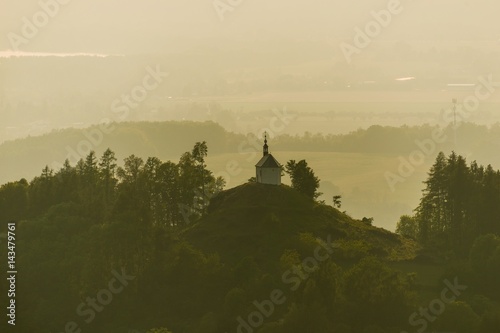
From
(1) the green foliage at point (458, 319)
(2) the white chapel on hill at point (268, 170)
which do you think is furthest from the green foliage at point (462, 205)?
(1) the green foliage at point (458, 319)

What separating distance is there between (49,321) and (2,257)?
17.8m

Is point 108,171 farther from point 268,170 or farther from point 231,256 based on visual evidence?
point 231,256

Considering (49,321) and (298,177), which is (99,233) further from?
(298,177)

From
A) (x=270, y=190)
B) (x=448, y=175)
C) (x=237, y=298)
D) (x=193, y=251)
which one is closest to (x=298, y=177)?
(x=270, y=190)

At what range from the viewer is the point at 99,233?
106m

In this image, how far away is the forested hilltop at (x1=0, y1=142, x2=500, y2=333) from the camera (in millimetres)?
88188

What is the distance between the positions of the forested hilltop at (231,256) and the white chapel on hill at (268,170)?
5.00ft

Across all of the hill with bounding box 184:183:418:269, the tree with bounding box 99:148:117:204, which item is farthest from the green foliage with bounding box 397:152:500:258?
the tree with bounding box 99:148:117:204

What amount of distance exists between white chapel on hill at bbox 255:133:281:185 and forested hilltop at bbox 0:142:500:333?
1.52 meters

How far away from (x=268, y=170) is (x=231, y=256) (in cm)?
1799

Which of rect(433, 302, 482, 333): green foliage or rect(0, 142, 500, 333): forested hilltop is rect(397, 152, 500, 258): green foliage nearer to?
rect(0, 142, 500, 333): forested hilltop

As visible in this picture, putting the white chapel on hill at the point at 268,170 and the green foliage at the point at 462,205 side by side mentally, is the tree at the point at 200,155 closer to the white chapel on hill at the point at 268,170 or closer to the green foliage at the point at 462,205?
the white chapel on hill at the point at 268,170

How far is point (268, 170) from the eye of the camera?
12006 centimetres

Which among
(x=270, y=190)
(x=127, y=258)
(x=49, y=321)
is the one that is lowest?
(x=49, y=321)
